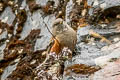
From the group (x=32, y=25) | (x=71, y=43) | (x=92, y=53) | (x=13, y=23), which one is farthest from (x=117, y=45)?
(x=13, y=23)

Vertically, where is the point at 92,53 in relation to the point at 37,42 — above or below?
above

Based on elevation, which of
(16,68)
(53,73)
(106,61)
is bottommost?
(16,68)

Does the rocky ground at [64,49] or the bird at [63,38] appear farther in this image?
the bird at [63,38]

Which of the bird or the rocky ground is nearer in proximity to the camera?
the rocky ground

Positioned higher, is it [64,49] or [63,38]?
[63,38]

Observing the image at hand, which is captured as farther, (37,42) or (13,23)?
(13,23)

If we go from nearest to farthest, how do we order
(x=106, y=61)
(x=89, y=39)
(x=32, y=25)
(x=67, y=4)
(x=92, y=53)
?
(x=106, y=61)
(x=92, y=53)
(x=89, y=39)
(x=67, y=4)
(x=32, y=25)

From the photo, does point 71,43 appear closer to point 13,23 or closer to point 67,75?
point 67,75

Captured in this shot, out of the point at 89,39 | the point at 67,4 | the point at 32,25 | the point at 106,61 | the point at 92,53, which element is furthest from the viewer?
the point at 32,25
